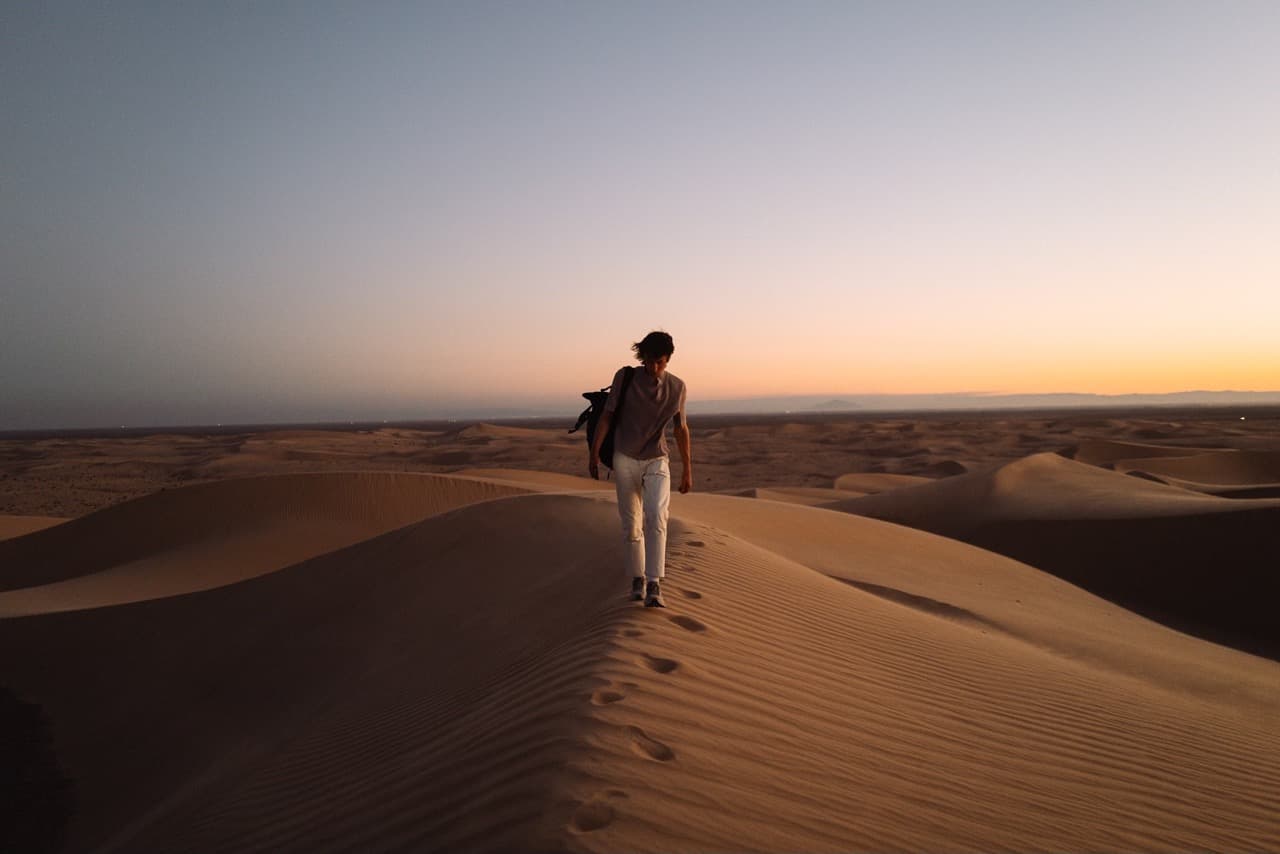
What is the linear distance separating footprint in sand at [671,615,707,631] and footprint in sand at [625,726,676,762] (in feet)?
5.28

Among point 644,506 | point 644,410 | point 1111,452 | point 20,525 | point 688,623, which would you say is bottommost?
point 20,525

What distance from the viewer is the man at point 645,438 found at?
4523mm

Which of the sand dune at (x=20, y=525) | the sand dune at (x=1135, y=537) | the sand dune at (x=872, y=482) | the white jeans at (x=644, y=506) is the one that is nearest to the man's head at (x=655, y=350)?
the white jeans at (x=644, y=506)

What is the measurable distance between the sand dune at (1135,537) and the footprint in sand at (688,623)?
9732 mm

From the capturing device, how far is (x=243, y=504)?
15.9 m

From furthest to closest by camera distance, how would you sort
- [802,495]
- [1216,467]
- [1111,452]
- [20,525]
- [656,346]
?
[1111,452] < [1216,467] < [802,495] < [20,525] < [656,346]

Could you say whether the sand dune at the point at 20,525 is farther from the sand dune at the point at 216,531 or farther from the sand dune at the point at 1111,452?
the sand dune at the point at 1111,452

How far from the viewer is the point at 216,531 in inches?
590

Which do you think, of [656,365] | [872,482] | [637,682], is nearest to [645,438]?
[656,365]

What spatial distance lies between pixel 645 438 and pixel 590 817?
245 cm

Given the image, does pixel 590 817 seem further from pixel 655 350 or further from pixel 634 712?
pixel 655 350

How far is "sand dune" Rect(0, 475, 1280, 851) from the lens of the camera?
2750 mm

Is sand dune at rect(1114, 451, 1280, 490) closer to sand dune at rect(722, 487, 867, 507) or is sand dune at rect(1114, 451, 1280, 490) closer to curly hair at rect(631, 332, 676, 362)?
sand dune at rect(722, 487, 867, 507)

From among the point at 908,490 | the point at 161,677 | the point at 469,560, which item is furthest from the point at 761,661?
the point at 908,490
